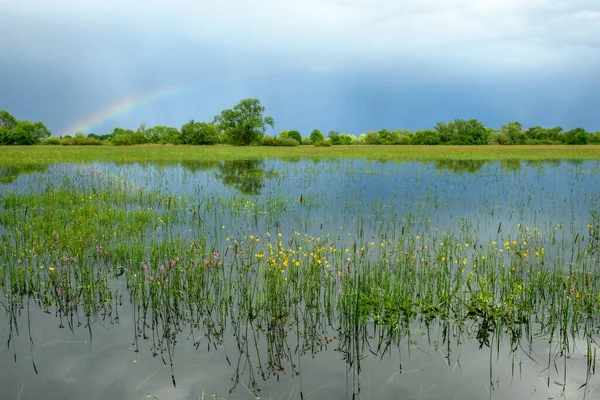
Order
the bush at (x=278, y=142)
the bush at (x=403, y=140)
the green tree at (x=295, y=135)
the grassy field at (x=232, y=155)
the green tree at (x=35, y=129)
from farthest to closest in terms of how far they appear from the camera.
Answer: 1. the green tree at (x=295, y=135)
2. the green tree at (x=35, y=129)
3. the bush at (x=403, y=140)
4. the bush at (x=278, y=142)
5. the grassy field at (x=232, y=155)

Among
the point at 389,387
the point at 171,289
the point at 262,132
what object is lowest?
the point at 389,387

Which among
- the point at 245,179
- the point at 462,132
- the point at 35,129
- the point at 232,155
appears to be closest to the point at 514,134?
the point at 462,132

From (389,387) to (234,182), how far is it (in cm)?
1964

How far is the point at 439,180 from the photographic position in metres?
25.3

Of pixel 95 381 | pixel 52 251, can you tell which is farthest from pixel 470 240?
pixel 52 251

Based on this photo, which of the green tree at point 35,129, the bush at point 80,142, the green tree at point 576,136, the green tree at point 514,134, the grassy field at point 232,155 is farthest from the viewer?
the green tree at point 35,129

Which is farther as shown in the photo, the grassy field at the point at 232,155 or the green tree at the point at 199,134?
the green tree at the point at 199,134

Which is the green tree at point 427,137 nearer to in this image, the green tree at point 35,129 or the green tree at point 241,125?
the green tree at point 241,125

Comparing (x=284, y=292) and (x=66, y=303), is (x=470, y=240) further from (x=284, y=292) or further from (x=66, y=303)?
(x=66, y=303)

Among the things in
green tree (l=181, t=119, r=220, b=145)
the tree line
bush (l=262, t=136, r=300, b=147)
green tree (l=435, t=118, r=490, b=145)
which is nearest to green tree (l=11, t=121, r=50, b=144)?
the tree line

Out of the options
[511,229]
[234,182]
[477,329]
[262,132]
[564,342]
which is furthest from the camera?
[262,132]

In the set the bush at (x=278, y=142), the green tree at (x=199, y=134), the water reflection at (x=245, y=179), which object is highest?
the green tree at (x=199, y=134)

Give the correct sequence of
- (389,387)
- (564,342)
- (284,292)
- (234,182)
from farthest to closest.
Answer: (234,182) → (284,292) → (564,342) → (389,387)

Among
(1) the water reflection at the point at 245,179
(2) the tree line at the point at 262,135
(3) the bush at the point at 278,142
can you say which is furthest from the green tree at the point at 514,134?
(1) the water reflection at the point at 245,179
